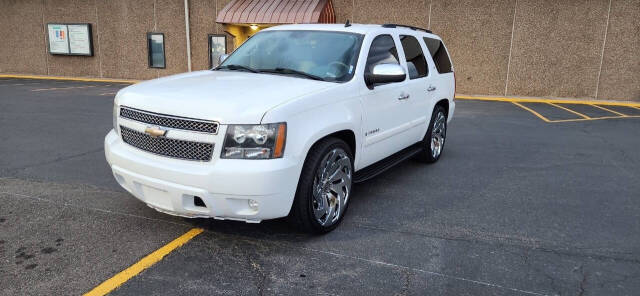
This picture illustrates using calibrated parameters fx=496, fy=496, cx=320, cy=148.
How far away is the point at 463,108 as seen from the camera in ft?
43.3

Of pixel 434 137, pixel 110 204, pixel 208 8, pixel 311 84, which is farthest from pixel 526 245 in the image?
pixel 208 8

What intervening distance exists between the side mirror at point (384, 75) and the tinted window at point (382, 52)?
0.53 feet

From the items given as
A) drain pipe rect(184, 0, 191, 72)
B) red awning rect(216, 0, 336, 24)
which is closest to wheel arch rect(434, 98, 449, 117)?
red awning rect(216, 0, 336, 24)

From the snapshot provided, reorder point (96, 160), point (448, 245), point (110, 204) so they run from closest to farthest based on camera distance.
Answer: point (448, 245) < point (110, 204) < point (96, 160)

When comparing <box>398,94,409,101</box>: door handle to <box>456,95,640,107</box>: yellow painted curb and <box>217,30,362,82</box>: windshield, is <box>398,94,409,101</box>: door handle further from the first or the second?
<box>456,95,640,107</box>: yellow painted curb

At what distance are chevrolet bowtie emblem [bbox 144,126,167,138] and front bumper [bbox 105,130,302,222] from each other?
180mm

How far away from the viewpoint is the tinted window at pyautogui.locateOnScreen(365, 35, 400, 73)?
16.0 ft

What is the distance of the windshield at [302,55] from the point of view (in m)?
4.61

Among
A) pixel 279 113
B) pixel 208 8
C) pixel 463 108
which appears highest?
pixel 208 8

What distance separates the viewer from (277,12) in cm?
1628

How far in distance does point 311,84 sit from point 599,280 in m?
2.61

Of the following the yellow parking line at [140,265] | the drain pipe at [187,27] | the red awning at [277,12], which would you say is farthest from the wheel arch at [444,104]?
the drain pipe at [187,27]

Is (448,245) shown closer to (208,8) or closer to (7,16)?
(208,8)

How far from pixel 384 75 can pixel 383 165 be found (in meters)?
1.13
